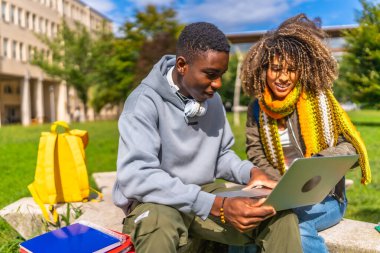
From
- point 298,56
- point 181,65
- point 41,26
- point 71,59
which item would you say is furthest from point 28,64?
point 181,65

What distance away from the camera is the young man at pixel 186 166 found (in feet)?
6.08

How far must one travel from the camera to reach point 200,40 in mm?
2092

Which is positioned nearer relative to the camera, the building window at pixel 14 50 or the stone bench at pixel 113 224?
the stone bench at pixel 113 224

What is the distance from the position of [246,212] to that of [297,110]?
3.36 ft

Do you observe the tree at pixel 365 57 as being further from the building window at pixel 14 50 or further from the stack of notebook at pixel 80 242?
the building window at pixel 14 50

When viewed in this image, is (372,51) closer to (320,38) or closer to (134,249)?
(320,38)

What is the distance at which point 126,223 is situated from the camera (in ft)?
6.76

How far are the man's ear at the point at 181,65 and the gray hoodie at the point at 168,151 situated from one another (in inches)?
3.9

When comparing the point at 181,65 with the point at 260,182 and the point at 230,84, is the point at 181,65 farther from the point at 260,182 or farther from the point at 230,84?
the point at 230,84

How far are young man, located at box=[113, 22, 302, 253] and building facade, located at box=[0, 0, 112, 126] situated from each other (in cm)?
3433

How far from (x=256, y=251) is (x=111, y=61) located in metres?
29.8

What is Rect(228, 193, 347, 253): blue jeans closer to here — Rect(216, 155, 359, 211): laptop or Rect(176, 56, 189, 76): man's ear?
Rect(216, 155, 359, 211): laptop

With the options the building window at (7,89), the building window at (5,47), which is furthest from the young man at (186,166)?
the building window at (7,89)

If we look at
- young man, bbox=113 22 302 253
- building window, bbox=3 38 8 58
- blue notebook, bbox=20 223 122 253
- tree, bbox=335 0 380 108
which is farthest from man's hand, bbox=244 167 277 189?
building window, bbox=3 38 8 58
